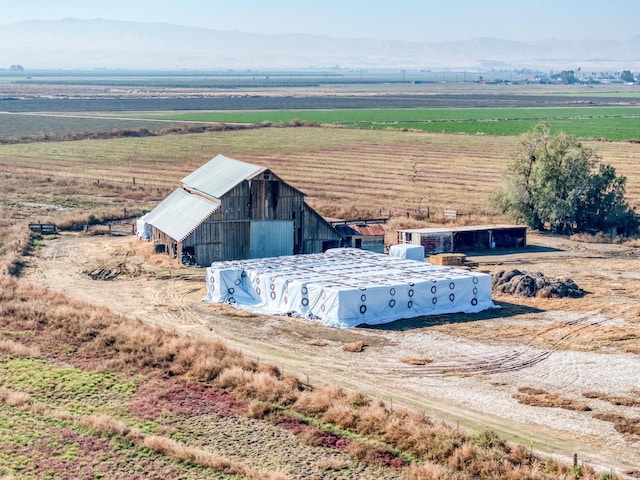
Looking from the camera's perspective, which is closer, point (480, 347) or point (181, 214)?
point (480, 347)

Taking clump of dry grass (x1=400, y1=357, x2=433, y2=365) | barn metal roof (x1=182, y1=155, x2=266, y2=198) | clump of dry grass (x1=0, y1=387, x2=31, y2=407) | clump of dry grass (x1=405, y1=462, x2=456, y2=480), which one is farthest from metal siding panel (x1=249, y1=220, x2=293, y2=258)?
clump of dry grass (x1=405, y1=462, x2=456, y2=480)

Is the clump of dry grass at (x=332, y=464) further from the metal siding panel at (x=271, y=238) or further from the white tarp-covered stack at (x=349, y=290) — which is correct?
the metal siding panel at (x=271, y=238)

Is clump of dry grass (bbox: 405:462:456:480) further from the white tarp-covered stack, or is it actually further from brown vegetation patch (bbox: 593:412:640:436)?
the white tarp-covered stack

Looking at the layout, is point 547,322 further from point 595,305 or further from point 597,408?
point 597,408

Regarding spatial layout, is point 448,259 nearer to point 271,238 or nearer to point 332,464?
point 271,238

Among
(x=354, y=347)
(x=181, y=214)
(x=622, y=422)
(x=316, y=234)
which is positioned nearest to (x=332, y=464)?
(x=622, y=422)

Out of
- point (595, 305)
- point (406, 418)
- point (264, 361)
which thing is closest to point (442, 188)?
point (595, 305)
